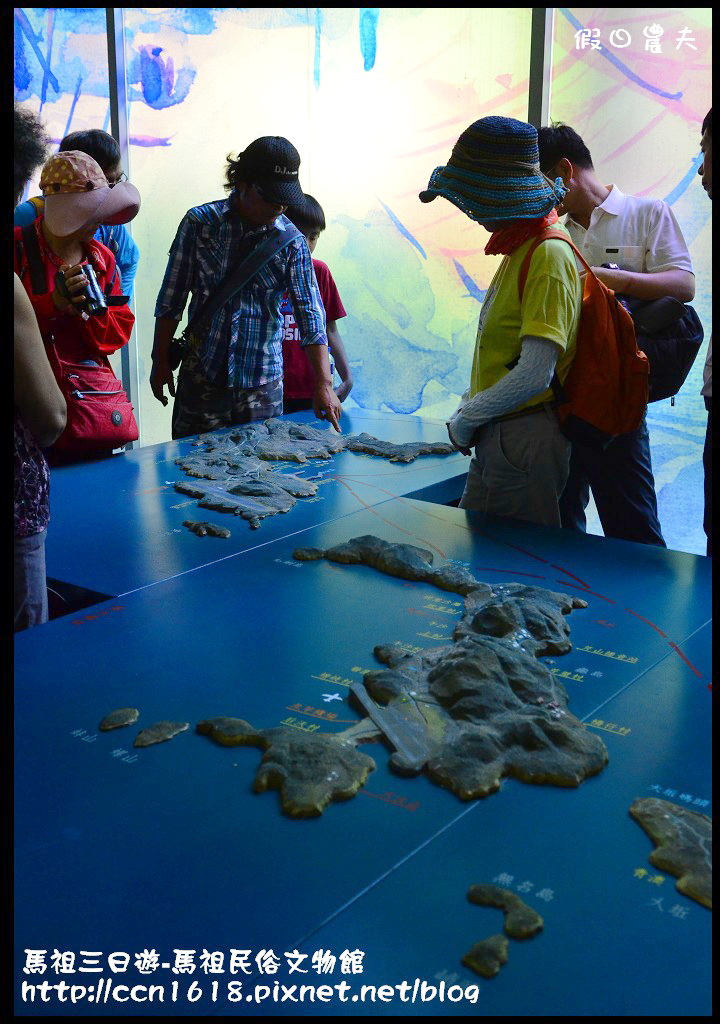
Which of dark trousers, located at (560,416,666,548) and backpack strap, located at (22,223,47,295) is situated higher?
backpack strap, located at (22,223,47,295)

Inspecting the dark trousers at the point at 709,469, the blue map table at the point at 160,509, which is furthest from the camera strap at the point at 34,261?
the dark trousers at the point at 709,469

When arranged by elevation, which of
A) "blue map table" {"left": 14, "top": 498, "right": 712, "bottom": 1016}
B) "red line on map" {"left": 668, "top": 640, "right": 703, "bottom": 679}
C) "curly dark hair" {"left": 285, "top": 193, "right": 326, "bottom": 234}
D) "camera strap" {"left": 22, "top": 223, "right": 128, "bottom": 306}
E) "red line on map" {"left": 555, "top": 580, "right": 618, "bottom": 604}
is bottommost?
"blue map table" {"left": 14, "top": 498, "right": 712, "bottom": 1016}

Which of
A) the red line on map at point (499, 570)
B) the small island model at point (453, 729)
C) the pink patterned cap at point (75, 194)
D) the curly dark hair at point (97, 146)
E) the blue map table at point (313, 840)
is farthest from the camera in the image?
the curly dark hair at point (97, 146)

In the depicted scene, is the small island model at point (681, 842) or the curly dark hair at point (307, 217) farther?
the curly dark hair at point (307, 217)

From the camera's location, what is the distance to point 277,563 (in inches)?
79.1

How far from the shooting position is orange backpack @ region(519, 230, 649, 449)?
213 cm

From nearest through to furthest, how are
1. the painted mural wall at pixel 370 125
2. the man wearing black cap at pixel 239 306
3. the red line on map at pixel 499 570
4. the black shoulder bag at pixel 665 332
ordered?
the red line on map at pixel 499 570 < the black shoulder bag at pixel 665 332 < the man wearing black cap at pixel 239 306 < the painted mural wall at pixel 370 125

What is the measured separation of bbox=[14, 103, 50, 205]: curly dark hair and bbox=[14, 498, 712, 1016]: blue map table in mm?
779

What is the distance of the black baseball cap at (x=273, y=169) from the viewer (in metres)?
2.86

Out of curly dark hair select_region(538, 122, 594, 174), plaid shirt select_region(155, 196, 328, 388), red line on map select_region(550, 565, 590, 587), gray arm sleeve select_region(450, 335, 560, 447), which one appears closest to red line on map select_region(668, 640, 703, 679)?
red line on map select_region(550, 565, 590, 587)

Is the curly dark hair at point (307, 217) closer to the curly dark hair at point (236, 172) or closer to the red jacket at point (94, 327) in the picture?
the curly dark hair at point (236, 172)

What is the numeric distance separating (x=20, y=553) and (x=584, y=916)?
1186mm

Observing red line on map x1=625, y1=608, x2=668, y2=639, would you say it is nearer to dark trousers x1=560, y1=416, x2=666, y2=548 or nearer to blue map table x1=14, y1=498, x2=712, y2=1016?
blue map table x1=14, y1=498, x2=712, y2=1016

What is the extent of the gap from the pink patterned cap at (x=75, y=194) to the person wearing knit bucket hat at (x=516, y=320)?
856 millimetres
